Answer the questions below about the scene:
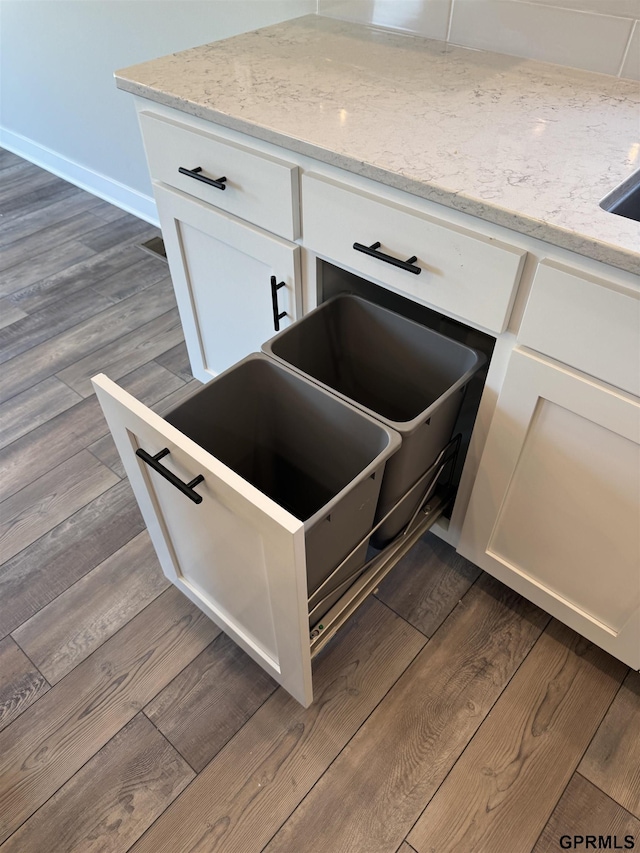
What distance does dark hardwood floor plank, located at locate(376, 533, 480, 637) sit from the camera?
53.3 inches

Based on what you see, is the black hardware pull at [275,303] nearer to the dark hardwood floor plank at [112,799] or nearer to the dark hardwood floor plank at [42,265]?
the dark hardwood floor plank at [112,799]

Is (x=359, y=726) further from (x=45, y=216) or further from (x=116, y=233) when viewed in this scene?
(x=45, y=216)

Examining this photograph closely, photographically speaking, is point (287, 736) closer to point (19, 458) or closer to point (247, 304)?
point (247, 304)

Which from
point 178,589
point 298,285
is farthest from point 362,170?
point 178,589

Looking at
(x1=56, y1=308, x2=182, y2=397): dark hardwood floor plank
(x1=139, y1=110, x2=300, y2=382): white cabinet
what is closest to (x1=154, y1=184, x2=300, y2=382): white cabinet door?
(x1=139, y1=110, x2=300, y2=382): white cabinet

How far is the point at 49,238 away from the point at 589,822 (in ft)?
8.81

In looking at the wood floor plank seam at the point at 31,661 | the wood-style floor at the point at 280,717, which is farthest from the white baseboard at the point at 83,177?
the wood floor plank seam at the point at 31,661

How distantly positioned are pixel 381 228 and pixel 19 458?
1235 millimetres

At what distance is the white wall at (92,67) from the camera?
1.86 meters

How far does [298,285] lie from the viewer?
49.6 inches

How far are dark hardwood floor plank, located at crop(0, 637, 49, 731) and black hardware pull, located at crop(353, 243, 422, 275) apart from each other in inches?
42.4

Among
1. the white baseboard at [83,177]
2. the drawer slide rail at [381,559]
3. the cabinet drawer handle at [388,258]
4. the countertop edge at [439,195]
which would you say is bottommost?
the white baseboard at [83,177]

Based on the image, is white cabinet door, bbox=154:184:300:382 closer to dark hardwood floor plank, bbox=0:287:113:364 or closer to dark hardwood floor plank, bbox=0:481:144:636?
dark hardwood floor plank, bbox=0:481:144:636

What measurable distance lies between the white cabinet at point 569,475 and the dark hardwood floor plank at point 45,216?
2316 mm
